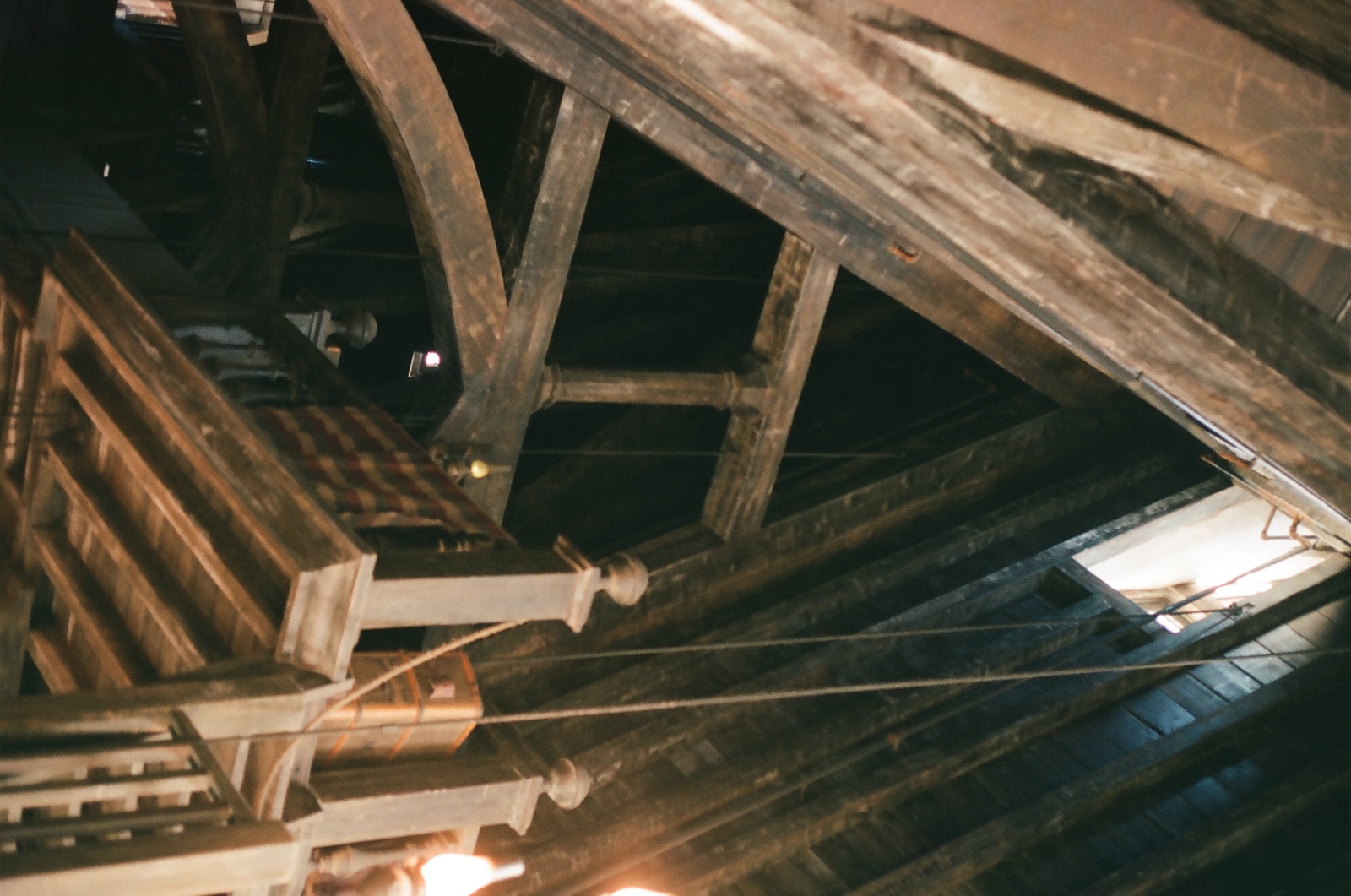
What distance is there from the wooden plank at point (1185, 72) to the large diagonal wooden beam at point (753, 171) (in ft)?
8.45

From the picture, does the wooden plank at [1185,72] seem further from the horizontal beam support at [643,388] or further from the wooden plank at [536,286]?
the horizontal beam support at [643,388]

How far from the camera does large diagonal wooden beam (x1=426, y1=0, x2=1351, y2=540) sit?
9.11 feet

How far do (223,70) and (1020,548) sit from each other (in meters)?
5.37

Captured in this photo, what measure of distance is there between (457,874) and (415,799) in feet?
0.97

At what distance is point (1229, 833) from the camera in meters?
6.54

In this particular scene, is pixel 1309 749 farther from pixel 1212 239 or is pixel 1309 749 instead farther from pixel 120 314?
pixel 120 314

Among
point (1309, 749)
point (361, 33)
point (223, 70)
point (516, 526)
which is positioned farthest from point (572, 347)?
point (1309, 749)

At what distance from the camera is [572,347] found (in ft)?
27.8

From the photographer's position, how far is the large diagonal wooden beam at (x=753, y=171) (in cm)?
471

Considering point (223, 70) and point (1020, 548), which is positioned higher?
point (223, 70)

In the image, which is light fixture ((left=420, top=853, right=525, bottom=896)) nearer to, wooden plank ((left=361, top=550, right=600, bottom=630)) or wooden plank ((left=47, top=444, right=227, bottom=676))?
wooden plank ((left=361, top=550, right=600, bottom=630))

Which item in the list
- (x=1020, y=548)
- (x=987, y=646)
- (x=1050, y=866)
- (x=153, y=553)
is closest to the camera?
(x=153, y=553)

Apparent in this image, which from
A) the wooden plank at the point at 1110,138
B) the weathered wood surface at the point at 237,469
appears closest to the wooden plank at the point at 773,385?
the weathered wood surface at the point at 237,469

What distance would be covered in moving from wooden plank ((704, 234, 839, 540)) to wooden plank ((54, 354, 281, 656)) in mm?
3070
